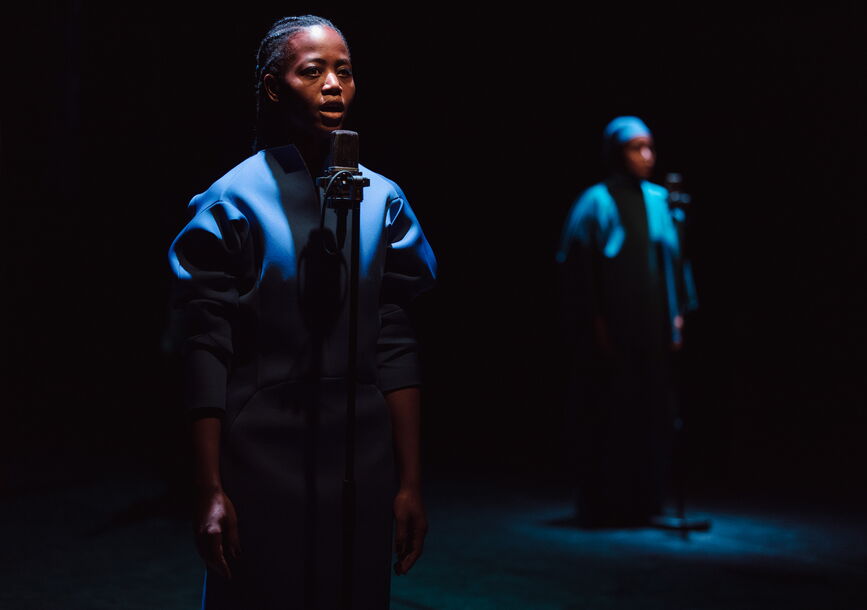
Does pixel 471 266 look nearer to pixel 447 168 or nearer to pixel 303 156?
pixel 447 168

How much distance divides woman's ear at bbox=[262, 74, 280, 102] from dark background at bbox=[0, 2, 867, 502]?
167 inches

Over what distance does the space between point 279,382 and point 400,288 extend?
30 centimetres

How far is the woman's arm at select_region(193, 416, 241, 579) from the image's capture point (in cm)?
193

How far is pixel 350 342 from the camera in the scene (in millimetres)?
1973

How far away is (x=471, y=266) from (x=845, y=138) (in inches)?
102

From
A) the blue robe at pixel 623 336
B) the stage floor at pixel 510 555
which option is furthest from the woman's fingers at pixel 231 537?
the blue robe at pixel 623 336

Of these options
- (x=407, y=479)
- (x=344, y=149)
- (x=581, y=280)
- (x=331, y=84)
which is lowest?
(x=407, y=479)

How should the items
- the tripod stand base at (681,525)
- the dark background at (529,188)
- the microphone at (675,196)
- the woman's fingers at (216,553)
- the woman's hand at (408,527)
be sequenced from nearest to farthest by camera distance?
the woman's fingers at (216,553) < the woman's hand at (408,527) < the tripod stand base at (681,525) < the microphone at (675,196) < the dark background at (529,188)

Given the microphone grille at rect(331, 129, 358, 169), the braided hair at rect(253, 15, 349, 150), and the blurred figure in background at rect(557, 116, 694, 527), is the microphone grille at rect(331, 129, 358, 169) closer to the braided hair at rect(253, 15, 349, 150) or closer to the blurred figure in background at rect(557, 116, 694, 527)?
the braided hair at rect(253, 15, 349, 150)

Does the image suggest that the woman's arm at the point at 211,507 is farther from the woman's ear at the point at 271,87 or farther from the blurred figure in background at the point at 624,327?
the blurred figure in background at the point at 624,327

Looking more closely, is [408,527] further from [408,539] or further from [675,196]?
[675,196]

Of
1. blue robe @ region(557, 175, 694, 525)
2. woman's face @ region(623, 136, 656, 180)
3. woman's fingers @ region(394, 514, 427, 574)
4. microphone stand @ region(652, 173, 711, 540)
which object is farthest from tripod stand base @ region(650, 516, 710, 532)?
woman's fingers @ region(394, 514, 427, 574)

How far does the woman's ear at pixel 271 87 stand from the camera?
86.7 inches

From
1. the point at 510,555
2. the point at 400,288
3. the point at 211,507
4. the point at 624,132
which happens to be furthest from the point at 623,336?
the point at 211,507
